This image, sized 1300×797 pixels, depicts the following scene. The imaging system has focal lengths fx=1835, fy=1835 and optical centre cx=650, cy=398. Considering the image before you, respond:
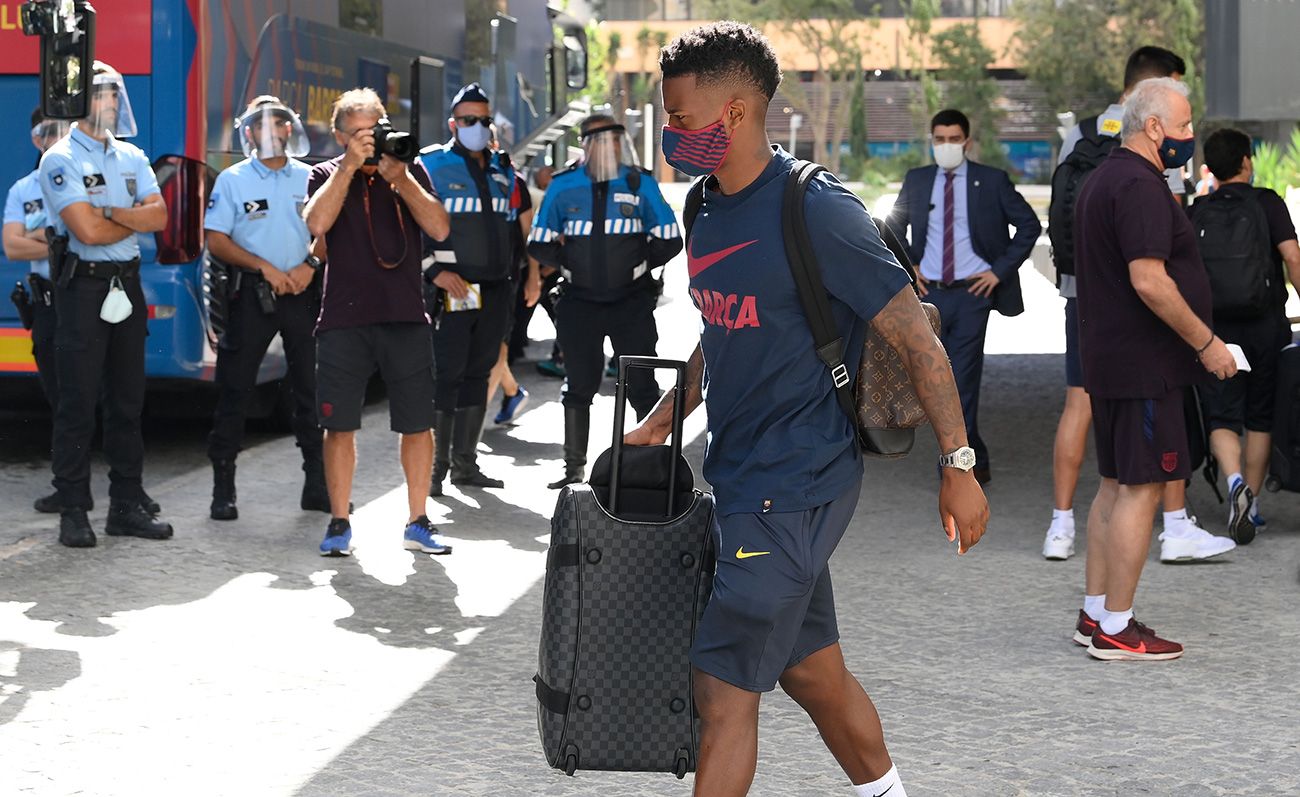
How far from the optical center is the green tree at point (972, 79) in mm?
61250

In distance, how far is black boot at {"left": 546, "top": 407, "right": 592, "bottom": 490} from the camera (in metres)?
9.55

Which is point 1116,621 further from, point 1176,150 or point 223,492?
point 223,492

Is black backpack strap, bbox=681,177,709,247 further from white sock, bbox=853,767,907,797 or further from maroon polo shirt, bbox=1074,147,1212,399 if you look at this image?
maroon polo shirt, bbox=1074,147,1212,399

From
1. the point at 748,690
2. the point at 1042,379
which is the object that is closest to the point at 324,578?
the point at 748,690

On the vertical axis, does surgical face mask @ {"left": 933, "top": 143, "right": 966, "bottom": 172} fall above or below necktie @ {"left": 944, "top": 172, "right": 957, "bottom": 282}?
above

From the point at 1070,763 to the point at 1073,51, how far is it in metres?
52.1

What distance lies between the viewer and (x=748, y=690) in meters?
3.71

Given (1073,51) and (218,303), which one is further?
(1073,51)

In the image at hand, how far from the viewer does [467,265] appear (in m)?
9.30

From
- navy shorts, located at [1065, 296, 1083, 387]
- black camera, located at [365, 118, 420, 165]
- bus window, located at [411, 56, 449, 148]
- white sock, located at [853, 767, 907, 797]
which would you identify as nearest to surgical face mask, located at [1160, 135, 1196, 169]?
navy shorts, located at [1065, 296, 1083, 387]

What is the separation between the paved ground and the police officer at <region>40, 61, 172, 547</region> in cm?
29

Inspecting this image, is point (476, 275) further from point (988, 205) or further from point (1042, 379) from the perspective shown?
point (1042, 379)

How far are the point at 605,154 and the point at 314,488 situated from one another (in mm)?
2226

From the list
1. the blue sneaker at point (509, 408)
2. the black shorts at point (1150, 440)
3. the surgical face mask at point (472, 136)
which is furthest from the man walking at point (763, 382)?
the blue sneaker at point (509, 408)
